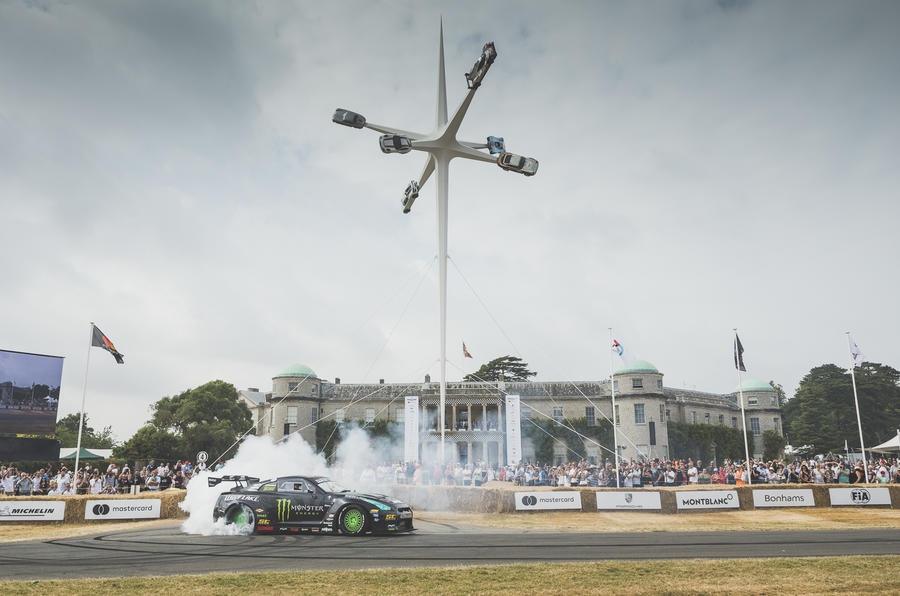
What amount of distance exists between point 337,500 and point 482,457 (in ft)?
174

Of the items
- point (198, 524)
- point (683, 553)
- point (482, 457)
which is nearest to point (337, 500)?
point (198, 524)

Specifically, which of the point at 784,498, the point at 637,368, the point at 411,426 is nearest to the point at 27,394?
the point at 411,426

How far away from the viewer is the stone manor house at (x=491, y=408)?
216 feet

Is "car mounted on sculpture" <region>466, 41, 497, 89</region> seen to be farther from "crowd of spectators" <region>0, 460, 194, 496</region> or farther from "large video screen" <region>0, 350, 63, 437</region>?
"large video screen" <region>0, 350, 63, 437</region>

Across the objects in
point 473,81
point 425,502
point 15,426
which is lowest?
point 425,502

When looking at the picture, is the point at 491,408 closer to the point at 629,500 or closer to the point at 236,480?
the point at 629,500

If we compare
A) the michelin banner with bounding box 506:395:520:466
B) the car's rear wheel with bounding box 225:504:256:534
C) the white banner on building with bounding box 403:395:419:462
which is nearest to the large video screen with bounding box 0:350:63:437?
the white banner on building with bounding box 403:395:419:462

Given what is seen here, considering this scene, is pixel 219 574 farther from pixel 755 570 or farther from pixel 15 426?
pixel 15 426

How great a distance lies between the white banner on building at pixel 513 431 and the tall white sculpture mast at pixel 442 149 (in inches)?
876

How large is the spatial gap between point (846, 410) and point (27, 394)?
314ft

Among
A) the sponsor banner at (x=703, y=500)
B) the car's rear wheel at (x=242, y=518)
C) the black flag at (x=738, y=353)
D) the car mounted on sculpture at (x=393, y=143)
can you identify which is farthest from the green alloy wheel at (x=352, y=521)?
the black flag at (x=738, y=353)

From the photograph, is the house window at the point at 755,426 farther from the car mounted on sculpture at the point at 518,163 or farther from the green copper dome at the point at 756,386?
the car mounted on sculpture at the point at 518,163

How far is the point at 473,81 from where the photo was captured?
87.9 feet

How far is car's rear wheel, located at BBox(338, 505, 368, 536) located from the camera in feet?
54.5
